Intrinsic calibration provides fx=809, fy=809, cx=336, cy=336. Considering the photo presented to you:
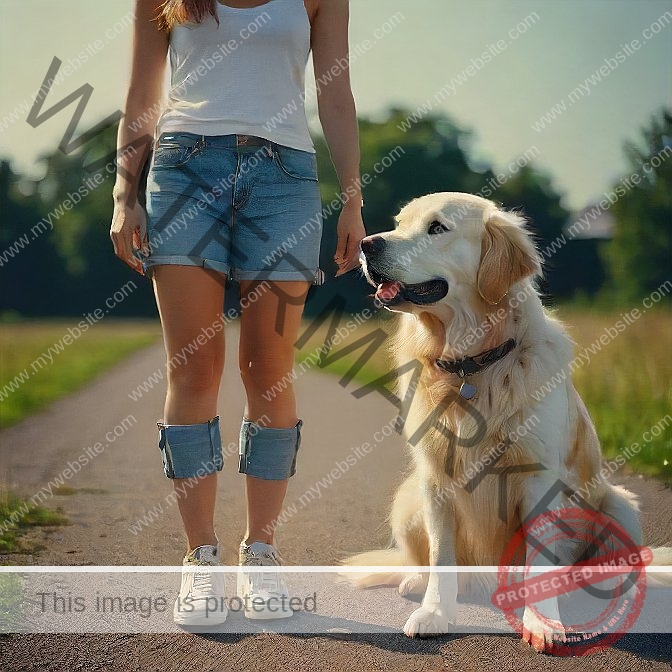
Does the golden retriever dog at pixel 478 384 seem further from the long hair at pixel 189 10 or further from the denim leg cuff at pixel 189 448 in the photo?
the long hair at pixel 189 10

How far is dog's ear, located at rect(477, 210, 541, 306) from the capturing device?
2.14 m

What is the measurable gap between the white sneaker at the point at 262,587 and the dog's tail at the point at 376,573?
0.28 meters

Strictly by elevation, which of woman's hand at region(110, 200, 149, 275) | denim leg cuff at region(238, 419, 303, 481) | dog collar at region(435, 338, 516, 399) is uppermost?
woman's hand at region(110, 200, 149, 275)

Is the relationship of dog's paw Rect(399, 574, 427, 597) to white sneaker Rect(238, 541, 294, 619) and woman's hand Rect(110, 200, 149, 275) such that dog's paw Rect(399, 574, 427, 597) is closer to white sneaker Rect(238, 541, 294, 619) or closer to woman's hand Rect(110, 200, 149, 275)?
white sneaker Rect(238, 541, 294, 619)

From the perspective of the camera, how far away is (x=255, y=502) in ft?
7.06

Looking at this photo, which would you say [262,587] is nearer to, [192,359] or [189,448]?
[189,448]

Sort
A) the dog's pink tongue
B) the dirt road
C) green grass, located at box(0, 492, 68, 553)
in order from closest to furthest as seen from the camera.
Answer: the dirt road < the dog's pink tongue < green grass, located at box(0, 492, 68, 553)

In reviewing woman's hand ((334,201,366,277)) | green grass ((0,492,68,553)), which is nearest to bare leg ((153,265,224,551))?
woman's hand ((334,201,366,277))

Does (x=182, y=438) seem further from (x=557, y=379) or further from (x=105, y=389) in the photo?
(x=105, y=389)

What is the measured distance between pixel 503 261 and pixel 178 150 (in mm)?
881

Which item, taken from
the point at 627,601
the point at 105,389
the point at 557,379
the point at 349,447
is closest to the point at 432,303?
the point at 557,379

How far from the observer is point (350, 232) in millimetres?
2182

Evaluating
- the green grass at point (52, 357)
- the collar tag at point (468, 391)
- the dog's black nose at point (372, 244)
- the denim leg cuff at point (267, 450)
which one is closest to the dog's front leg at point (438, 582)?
the collar tag at point (468, 391)

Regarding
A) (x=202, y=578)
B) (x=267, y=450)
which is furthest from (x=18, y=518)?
(x=267, y=450)
